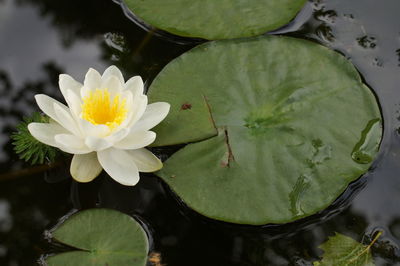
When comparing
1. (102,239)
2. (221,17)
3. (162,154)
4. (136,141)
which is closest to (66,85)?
(136,141)

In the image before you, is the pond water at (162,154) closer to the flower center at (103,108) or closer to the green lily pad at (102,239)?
the green lily pad at (102,239)

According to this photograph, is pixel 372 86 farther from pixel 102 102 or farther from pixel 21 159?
pixel 21 159

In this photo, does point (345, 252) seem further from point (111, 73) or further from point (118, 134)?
point (111, 73)

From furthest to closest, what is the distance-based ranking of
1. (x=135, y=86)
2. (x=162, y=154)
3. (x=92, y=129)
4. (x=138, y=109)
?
(x=162, y=154) < (x=135, y=86) < (x=138, y=109) < (x=92, y=129)

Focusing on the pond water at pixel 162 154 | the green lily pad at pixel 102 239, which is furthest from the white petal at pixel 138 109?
the green lily pad at pixel 102 239

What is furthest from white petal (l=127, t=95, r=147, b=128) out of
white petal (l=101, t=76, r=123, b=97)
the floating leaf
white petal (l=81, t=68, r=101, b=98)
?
the floating leaf

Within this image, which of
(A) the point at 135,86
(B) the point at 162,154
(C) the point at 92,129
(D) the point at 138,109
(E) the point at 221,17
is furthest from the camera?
(E) the point at 221,17

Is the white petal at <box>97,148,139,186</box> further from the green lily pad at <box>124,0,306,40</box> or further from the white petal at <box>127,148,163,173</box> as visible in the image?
the green lily pad at <box>124,0,306,40</box>
